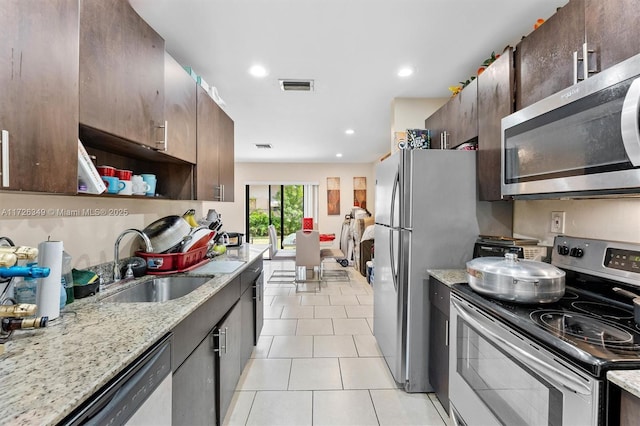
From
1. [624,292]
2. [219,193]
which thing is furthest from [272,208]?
[624,292]

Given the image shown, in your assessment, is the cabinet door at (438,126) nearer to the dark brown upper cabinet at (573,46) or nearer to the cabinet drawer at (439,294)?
the dark brown upper cabinet at (573,46)

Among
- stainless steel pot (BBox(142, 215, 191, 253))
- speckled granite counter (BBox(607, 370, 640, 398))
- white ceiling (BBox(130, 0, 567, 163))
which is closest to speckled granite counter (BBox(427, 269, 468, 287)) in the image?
speckled granite counter (BBox(607, 370, 640, 398))

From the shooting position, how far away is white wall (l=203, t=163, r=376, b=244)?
7.25m

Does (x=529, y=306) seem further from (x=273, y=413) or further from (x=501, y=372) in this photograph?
(x=273, y=413)

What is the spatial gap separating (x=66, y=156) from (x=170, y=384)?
87cm

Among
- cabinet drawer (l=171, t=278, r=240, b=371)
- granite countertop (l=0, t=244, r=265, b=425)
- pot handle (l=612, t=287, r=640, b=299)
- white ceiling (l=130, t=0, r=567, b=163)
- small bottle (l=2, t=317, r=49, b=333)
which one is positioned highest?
white ceiling (l=130, t=0, r=567, b=163)

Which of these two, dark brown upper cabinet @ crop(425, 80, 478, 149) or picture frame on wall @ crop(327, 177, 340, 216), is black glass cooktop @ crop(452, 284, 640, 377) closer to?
dark brown upper cabinet @ crop(425, 80, 478, 149)

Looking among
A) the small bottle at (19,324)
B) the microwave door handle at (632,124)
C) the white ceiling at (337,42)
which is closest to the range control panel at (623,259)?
the microwave door handle at (632,124)

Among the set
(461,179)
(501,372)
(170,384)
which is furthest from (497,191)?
(170,384)

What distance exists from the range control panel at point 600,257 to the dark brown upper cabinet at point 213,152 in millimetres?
2288

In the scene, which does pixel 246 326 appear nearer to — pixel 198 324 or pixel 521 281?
pixel 198 324

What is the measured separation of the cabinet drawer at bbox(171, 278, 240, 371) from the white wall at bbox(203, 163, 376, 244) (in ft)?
18.7

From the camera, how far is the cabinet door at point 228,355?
60.6 inches

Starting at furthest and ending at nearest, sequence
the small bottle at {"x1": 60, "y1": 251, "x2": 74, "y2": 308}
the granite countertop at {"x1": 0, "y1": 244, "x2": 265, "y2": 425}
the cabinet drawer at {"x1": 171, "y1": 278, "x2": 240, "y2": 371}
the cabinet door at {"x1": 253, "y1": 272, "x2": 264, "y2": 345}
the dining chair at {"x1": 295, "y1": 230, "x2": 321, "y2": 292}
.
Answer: the dining chair at {"x1": 295, "y1": 230, "x2": 321, "y2": 292}, the cabinet door at {"x1": 253, "y1": 272, "x2": 264, "y2": 345}, the small bottle at {"x1": 60, "y1": 251, "x2": 74, "y2": 308}, the cabinet drawer at {"x1": 171, "y1": 278, "x2": 240, "y2": 371}, the granite countertop at {"x1": 0, "y1": 244, "x2": 265, "y2": 425}
